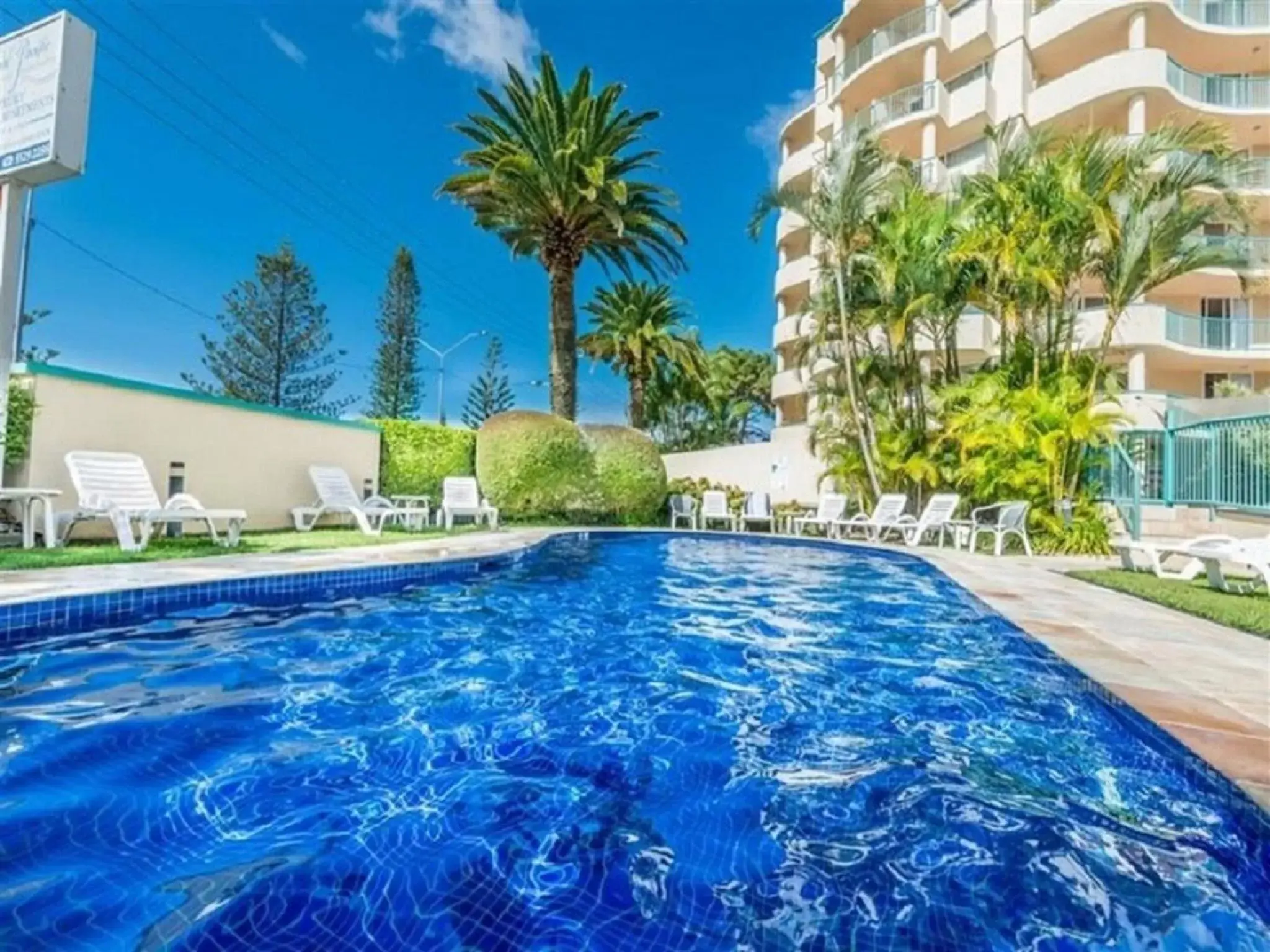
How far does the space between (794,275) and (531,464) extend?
540 inches

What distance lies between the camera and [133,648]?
13.3 feet

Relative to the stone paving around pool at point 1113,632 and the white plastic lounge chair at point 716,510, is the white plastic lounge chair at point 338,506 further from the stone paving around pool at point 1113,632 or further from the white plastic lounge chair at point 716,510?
the white plastic lounge chair at point 716,510

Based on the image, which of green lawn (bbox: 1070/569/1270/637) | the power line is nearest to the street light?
the power line

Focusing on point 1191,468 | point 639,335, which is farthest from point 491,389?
point 1191,468

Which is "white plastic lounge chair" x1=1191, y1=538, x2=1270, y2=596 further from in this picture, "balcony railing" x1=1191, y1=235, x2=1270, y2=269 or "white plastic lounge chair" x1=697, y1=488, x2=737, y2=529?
"white plastic lounge chair" x1=697, y1=488, x2=737, y2=529

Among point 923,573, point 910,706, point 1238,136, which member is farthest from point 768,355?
point 910,706

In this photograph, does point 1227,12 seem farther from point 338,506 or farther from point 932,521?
point 338,506

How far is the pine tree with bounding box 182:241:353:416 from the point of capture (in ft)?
98.8

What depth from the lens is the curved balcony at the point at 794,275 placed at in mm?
22984

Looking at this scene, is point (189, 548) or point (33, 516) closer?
point (33, 516)

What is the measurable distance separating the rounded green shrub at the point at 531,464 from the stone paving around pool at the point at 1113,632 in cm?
604

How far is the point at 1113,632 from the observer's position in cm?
410

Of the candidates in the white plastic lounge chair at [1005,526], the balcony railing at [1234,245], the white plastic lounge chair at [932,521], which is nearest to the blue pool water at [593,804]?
the white plastic lounge chair at [1005,526]

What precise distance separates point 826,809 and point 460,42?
24812 mm
